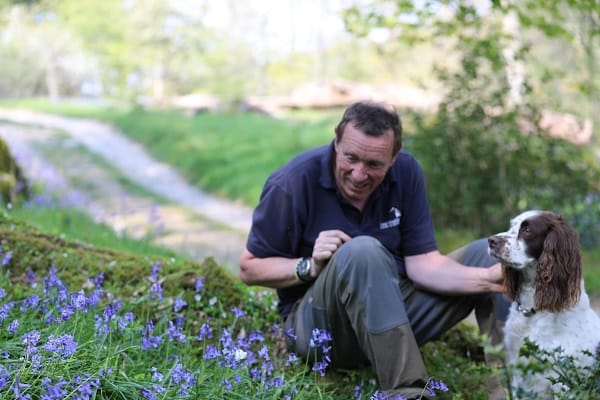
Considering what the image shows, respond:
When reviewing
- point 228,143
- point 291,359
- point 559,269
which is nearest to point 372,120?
point 559,269

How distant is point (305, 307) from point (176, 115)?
19549mm

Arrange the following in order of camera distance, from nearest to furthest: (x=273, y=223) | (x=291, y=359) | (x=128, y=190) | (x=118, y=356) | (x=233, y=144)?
(x=118, y=356), (x=291, y=359), (x=273, y=223), (x=128, y=190), (x=233, y=144)

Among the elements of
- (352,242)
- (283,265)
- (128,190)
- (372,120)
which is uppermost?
(372,120)

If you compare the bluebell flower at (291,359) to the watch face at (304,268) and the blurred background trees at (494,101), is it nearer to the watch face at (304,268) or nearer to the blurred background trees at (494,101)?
the watch face at (304,268)

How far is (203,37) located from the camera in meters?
34.8

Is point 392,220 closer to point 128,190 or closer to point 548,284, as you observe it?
point 548,284

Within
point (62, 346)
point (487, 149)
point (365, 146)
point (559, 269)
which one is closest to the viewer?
point (62, 346)

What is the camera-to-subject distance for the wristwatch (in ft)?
11.7

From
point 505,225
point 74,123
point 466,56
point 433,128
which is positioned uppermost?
point 466,56

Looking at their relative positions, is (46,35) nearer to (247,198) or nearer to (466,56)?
(247,198)

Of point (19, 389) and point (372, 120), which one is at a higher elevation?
point (372, 120)

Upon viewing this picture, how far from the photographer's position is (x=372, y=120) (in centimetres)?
360

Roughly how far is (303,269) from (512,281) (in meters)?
1.07

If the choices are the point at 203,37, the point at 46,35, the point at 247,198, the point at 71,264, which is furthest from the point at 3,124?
the point at 46,35
